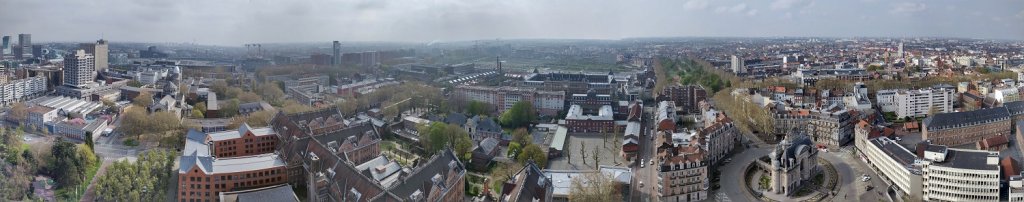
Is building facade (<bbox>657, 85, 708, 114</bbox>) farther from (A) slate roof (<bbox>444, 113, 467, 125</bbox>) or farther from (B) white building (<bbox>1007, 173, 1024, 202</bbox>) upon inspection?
(B) white building (<bbox>1007, 173, 1024, 202</bbox>)

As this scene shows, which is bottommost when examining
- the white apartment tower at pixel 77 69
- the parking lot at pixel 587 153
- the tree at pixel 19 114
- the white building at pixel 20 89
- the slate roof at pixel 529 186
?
the parking lot at pixel 587 153

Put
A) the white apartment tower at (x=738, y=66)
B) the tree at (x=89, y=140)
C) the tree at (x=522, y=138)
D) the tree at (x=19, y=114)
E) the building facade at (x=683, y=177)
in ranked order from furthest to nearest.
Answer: the white apartment tower at (x=738, y=66), the tree at (x=19, y=114), the tree at (x=522, y=138), the tree at (x=89, y=140), the building facade at (x=683, y=177)

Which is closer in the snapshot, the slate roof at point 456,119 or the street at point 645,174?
the street at point 645,174

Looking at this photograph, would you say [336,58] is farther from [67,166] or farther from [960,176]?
[960,176]

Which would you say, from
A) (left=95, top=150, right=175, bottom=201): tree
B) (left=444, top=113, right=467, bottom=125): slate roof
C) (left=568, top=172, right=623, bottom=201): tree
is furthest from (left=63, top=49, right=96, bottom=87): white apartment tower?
(left=568, top=172, right=623, bottom=201): tree

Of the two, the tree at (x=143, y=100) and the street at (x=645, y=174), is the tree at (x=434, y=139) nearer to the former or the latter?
the street at (x=645, y=174)

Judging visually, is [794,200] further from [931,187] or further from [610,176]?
[610,176]

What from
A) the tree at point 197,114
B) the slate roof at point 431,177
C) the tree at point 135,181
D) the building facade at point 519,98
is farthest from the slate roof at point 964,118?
the tree at point 197,114
